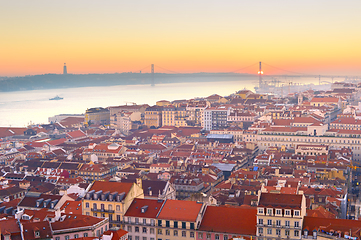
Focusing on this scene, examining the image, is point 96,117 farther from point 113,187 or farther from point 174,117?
point 113,187

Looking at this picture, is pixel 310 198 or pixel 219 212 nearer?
pixel 219 212

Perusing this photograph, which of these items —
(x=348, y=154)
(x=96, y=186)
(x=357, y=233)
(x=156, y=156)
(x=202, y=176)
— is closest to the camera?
(x=357, y=233)

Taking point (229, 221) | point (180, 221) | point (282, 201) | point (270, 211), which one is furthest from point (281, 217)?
point (180, 221)

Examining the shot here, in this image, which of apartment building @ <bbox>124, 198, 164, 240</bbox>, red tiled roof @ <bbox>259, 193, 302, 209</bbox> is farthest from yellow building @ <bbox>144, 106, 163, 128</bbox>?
red tiled roof @ <bbox>259, 193, 302, 209</bbox>

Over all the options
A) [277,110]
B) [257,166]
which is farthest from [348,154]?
[277,110]

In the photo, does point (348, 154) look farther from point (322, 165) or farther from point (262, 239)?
→ point (262, 239)
